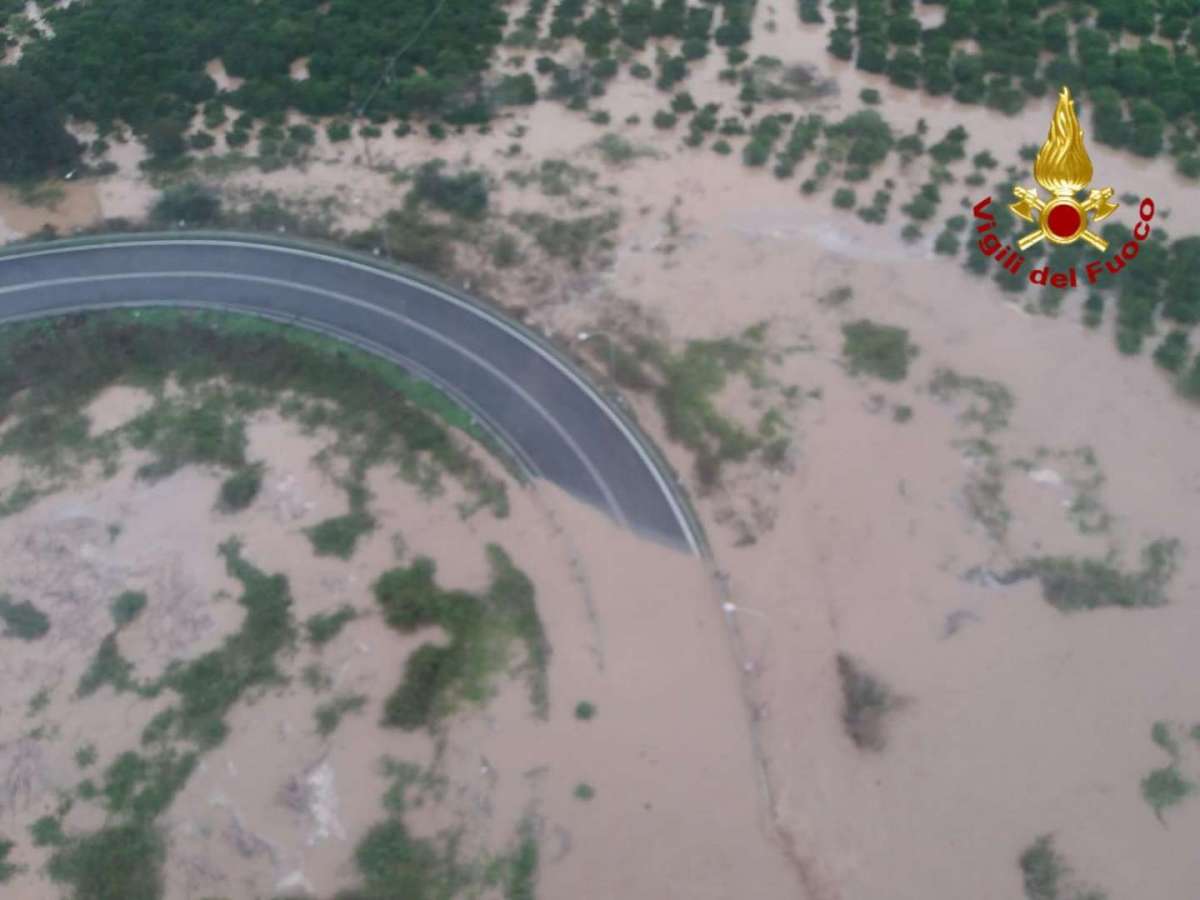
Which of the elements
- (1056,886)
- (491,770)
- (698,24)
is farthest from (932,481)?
(698,24)

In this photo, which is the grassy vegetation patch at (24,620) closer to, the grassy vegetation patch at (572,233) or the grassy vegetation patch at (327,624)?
the grassy vegetation patch at (327,624)

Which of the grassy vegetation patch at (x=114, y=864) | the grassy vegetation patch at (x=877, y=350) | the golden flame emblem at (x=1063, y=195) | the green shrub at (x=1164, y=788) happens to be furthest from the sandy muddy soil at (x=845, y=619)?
the golden flame emblem at (x=1063, y=195)

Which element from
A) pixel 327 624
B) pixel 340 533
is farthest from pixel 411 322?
pixel 327 624

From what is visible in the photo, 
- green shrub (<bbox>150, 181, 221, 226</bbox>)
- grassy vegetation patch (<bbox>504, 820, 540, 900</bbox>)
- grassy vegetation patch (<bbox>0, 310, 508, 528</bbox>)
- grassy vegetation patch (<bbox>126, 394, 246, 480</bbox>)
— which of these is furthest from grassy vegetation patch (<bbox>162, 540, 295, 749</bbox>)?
green shrub (<bbox>150, 181, 221, 226</bbox>)

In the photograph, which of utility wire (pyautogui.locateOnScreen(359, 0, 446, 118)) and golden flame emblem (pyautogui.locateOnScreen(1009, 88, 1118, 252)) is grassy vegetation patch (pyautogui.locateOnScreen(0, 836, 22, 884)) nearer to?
utility wire (pyautogui.locateOnScreen(359, 0, 446, 118))

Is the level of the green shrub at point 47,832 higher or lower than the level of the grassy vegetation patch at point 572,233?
lower

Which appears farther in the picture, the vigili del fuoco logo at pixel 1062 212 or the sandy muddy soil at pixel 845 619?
the vigili del fuoco logo at pixel 1062 212

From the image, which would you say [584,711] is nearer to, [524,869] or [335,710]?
[524,869]
